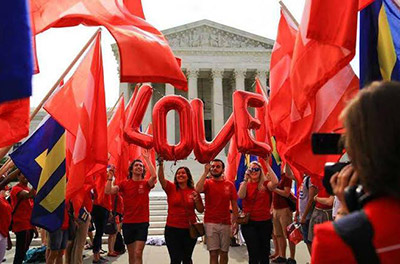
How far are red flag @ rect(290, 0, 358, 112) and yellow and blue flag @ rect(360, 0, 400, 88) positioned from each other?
26 cm

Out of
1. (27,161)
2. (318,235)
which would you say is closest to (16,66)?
(318,235)

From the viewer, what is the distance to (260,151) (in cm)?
568

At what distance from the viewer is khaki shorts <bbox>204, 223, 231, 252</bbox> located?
5.48m

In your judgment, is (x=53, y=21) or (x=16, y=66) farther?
(x=53, y=21)

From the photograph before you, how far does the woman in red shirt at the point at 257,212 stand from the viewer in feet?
18.0

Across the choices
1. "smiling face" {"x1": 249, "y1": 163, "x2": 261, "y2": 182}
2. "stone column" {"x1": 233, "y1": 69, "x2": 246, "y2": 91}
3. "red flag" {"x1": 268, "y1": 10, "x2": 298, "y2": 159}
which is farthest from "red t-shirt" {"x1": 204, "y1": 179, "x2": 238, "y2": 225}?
"stone column" {"x1": 233, "y1": 69, "x2": 246, "y2": 91}

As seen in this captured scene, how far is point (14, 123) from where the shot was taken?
3018 millimetres

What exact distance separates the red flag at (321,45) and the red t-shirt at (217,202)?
6.44 ft

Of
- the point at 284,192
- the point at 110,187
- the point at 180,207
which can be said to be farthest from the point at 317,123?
the point at 110,187

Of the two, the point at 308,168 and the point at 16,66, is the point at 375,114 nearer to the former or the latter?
the point at 16,66

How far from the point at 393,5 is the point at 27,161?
4.95 m

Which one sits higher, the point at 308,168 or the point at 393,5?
the point at 393,5

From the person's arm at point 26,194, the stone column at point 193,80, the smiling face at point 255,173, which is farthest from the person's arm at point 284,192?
the stone column at point 193,80

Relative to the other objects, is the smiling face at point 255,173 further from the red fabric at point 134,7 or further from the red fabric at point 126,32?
the red fabric at point 134,7
